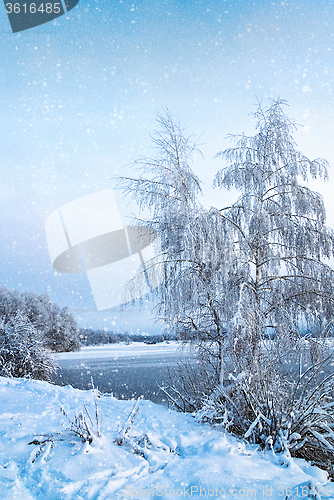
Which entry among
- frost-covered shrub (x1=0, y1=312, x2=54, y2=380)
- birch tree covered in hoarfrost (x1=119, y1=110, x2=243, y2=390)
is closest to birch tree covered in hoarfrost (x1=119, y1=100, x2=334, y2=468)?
birch tree covered in hoarfrost (x1=119, y1=110, x2=243, y2=390)

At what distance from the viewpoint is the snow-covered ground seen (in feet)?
5.90

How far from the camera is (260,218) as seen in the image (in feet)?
15.7

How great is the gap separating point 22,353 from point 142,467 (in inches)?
371

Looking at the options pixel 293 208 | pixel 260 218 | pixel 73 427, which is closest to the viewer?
pixel 73 427

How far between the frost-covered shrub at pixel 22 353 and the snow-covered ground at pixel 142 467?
789 centimetres

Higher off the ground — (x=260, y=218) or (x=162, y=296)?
(x=260, y=218)

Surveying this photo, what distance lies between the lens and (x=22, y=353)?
10.0 m

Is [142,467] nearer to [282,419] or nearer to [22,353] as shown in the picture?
[282,419]

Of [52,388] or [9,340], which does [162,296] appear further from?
[9,340]

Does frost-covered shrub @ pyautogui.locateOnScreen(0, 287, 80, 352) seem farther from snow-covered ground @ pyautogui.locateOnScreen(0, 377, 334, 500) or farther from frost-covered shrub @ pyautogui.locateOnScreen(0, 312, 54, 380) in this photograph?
snow-covered ground @ pyautogui.locateOnScreen(0, 377, 334, 500)

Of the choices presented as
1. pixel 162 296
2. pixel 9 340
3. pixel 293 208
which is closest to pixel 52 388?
pixel 162 296

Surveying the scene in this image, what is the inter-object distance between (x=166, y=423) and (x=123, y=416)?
51 centimetres

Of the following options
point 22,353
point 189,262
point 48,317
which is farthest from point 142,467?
point 48,317

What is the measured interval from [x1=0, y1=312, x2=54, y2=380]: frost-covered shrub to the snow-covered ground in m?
7.89
